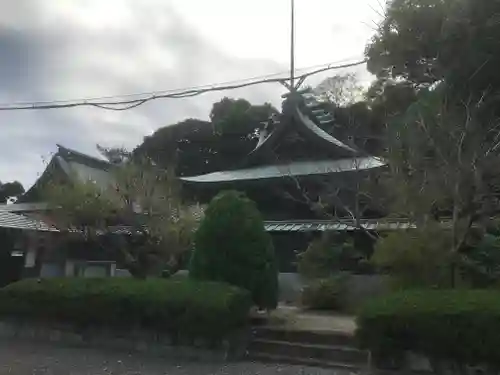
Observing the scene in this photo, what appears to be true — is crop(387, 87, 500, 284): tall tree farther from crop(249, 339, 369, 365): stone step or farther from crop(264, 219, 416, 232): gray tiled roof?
crop(264, 219, 416, 232): gray tiled roof

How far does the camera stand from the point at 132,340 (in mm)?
10625

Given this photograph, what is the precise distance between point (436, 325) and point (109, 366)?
209 inches

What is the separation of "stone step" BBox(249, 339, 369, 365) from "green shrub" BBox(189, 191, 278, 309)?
3.40 feet

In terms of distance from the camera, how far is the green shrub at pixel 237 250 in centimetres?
1085

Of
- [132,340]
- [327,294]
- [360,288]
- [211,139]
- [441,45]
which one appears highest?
[211,139]

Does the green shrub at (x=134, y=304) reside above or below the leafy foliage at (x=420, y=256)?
below

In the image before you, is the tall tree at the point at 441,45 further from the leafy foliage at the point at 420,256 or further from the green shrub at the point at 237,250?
the green shrub at the point at 237,250

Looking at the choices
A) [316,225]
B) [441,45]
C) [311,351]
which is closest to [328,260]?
[316,225]

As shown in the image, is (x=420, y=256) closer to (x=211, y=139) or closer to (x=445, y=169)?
(x=445, y=169)

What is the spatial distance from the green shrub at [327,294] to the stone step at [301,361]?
4.84 m

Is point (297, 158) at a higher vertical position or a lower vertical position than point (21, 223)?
higher

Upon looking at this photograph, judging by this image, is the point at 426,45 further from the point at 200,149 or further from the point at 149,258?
the point at 200,149

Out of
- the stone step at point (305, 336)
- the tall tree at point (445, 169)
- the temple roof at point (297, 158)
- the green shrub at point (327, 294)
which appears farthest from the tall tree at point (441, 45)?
the stone step at point (305, 336)

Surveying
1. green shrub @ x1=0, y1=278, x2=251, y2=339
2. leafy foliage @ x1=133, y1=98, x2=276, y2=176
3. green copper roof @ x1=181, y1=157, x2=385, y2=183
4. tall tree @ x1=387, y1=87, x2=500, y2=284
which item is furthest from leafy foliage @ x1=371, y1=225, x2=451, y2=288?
leafy foliage @ x1=133, y1=98, x2=276, y2=176
